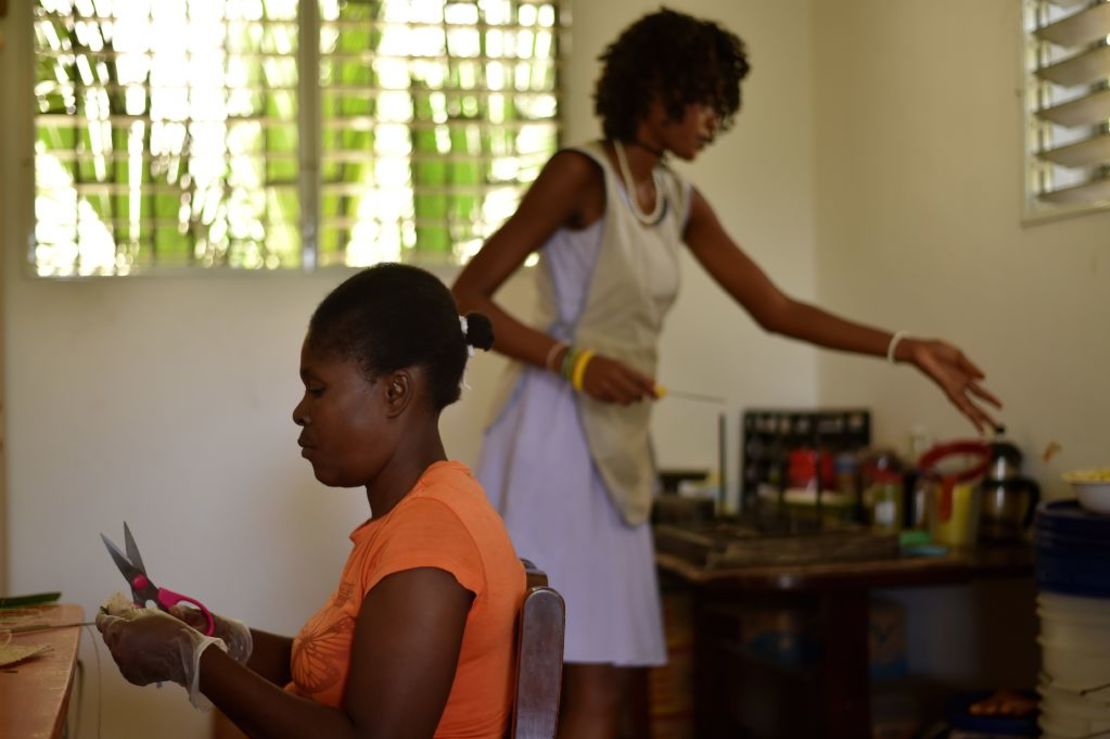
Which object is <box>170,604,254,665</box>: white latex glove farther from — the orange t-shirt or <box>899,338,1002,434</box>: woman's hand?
<box>899,338,1002,434</box>: woman's hand

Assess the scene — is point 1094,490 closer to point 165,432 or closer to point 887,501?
point 887,501

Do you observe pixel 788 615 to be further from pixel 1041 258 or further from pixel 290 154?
pixel 290 154

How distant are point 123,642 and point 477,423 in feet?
7.72

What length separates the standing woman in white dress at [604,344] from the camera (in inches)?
89.0

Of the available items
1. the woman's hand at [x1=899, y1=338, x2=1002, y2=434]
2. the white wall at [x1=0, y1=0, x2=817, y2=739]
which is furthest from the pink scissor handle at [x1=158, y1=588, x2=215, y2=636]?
the white wall at [x1=0, y1=0, x2=817, y2=739]

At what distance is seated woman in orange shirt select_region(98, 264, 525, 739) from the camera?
4.00 feet

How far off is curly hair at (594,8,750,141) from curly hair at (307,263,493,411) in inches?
40.5

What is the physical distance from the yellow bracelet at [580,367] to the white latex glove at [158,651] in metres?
1.06

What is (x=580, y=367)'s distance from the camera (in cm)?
220

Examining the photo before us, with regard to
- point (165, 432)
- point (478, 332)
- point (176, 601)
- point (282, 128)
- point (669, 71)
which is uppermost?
point (282, 128)

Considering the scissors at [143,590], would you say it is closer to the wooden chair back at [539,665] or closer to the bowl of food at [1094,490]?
the wooden chair back at [539,665]

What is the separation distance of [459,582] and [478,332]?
0.39 metres

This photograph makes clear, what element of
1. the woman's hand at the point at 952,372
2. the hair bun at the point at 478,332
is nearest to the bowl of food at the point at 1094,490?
the woman's hand at the point at 952,372

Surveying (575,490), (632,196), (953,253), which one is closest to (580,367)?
(575,490)
